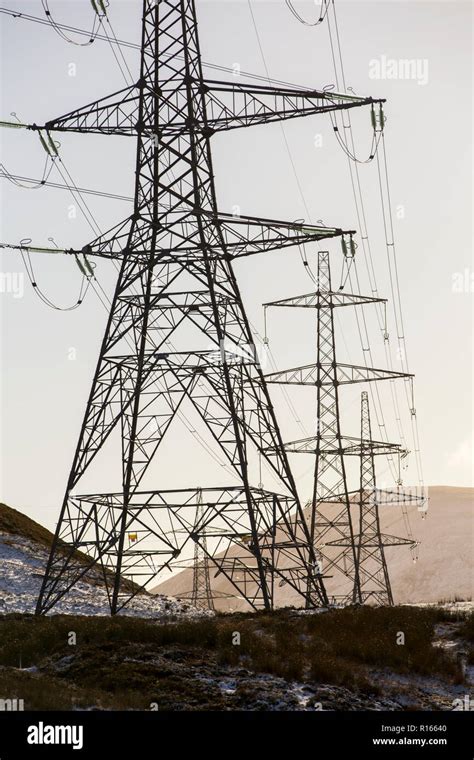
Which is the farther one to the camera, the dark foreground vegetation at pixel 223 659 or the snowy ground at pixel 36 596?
the snowy ground at pixel 36 596

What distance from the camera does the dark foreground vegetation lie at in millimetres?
19297

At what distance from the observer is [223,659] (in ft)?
73.6

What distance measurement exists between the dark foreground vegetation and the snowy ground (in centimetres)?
493

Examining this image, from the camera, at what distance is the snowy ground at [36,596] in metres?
32.2

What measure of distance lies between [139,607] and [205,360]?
9.63 metres

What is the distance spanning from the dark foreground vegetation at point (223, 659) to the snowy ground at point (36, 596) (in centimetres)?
493

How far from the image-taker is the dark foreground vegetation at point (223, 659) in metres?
19.3

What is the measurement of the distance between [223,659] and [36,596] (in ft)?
45.2

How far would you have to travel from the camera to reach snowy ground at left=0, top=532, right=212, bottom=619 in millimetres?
32188

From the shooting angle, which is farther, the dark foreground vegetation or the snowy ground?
the snowy ground

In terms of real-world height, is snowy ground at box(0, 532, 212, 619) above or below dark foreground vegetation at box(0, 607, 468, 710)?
above

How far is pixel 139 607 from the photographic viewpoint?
111 feet

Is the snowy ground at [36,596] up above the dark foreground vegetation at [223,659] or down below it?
above
